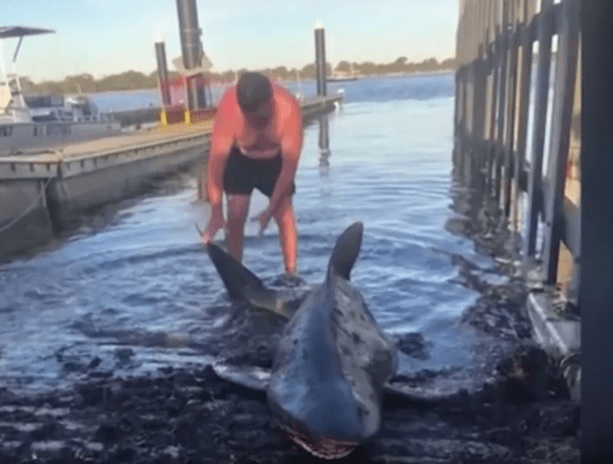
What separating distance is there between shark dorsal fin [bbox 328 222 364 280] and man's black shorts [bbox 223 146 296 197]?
1.79 m

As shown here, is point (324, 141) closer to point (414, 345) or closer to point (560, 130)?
point (560, 130)

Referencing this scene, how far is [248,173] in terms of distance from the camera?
24.3 ft

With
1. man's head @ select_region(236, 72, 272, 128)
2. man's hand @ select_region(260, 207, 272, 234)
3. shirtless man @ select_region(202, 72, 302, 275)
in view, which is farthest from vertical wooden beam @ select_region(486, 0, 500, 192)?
man's hand @ select_region(260, 207, 272, 234)

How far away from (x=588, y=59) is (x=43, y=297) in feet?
22.2

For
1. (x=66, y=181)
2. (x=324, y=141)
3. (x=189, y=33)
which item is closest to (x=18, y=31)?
(x=189, y=33)

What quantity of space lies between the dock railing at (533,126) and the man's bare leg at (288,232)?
8.80 feet

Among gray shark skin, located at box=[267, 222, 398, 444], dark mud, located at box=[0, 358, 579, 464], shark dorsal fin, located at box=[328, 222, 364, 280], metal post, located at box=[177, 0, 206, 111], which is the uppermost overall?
metal post, located at box=[177, 0, 206, 111]

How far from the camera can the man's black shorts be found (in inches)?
288

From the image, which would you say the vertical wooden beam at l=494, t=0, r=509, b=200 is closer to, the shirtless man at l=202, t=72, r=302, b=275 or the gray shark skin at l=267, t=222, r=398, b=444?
the shirtless man at l=202, t=72, r=302, b=275

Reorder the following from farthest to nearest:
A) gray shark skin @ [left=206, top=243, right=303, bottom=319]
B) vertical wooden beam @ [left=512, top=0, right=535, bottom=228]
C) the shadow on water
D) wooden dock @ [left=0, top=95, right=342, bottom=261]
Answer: wooden dock @ [left=0, top=95, right=342, bottom=261]
vertical wooden beam @ [left=512, top=0, right=535, bottom=228]
gray shark skin @ [left=206, top=243, right=303, bottom=319]
the shadow on water

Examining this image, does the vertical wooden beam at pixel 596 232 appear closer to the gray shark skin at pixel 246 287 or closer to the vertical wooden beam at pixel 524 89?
the gray shark skin at pixel 246 287

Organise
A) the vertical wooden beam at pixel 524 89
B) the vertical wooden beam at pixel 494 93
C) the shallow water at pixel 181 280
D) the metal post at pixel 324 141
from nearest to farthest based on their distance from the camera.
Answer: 1. the shallow water at pixel 181 280
2. the vertical wooden beam at pixel 524 89
3. the vertical wooden beam at pixel 494 93
4. the metal post at pixel 324 141

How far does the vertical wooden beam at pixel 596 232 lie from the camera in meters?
2.71

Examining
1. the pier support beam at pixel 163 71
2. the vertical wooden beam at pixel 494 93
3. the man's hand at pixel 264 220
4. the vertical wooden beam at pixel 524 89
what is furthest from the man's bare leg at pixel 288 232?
the pier support beam at pixel 163 71
